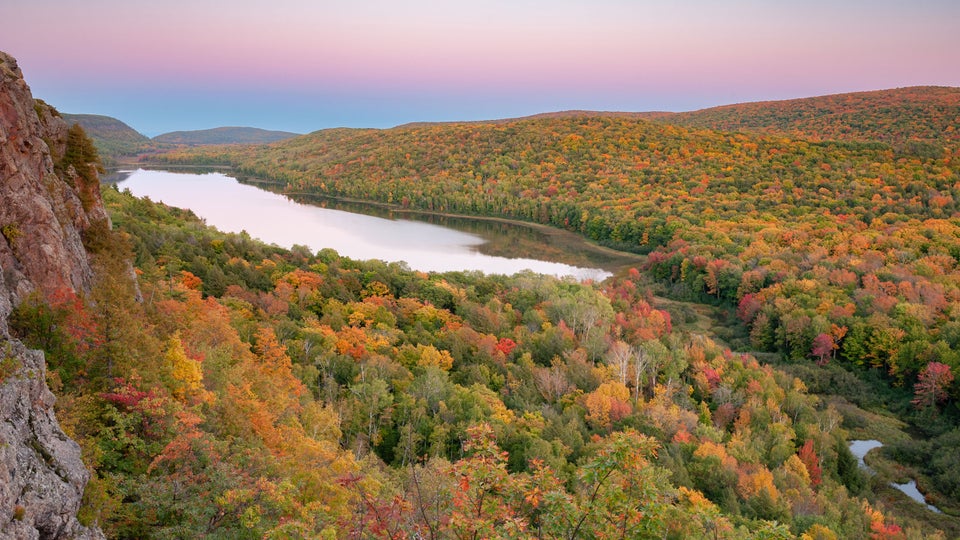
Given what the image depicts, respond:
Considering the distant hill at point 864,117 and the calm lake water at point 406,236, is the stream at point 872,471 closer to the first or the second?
the calm lake water at point 406,236

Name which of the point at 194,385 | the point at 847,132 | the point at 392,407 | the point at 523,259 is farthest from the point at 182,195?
the point at 847,132

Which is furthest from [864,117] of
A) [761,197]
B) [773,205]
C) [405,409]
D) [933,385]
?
[405,409]

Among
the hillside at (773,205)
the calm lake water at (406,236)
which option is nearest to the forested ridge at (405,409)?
the hillside at (773,205)

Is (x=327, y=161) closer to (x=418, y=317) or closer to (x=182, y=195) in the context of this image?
(x=182, y=195)

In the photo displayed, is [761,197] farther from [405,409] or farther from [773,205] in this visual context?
[405,409]

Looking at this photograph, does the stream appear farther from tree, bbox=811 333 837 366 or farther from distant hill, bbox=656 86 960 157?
distant hill, bbox=656 86 960 157

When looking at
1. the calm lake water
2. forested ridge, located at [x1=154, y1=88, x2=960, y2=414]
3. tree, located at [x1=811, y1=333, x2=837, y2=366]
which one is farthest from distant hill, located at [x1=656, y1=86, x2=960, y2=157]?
tree, located at [x1=811, y1=333, x2=837, y2=366]
